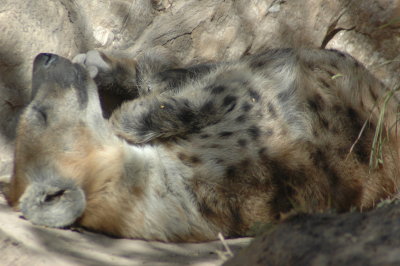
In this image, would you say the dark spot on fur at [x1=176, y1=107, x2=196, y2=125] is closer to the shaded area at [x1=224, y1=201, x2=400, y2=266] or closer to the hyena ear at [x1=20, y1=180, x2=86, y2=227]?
the hyena ear at [x1=20, y1=180, x2=86, y2=227]

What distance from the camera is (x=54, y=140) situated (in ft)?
10.1

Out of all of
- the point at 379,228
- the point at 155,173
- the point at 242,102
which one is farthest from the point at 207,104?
the point at 379,228

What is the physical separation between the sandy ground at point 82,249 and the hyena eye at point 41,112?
507 mm

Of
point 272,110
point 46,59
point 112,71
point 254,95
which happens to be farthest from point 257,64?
point 46,59

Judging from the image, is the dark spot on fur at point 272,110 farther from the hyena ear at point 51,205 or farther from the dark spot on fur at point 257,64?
the hyena ear at point 51,205

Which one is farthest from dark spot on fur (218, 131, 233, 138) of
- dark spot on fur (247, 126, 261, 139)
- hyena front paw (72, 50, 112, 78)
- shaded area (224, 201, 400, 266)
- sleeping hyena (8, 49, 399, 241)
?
shaded area (224, 201, 400, 266)

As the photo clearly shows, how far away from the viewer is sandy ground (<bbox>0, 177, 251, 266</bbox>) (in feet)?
8.00

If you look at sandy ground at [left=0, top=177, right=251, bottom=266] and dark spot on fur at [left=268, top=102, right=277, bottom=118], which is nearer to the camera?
sandy ground at [left=0, top=177, right=251, bottom=266]

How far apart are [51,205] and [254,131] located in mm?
1165

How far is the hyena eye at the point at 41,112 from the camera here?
10.2 ft

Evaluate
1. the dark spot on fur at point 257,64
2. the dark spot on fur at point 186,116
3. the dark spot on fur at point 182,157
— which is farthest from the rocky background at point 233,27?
the dark spot on fur at point 182,157

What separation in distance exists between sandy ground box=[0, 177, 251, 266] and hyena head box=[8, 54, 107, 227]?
0.10 m

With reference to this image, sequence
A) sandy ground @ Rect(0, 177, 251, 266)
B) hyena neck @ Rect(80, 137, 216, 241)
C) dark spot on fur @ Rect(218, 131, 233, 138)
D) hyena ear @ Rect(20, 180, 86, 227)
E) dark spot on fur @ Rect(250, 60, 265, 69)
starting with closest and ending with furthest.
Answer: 1. sandy ground @ Rect(0, 177, 251, 266)
2. hyena ear @ Rect(20, 180, 86, 227)
3. hyena neck @ Rect(80, 137, 216, 241)
4. dark spot on fur @ Rect(218, 131, 233, 138)
5. dark spot on fur @ Rect(250, 60, 265, 69)

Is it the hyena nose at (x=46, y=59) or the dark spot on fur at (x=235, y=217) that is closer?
the dark spot on fur at (x=235, y=217)
